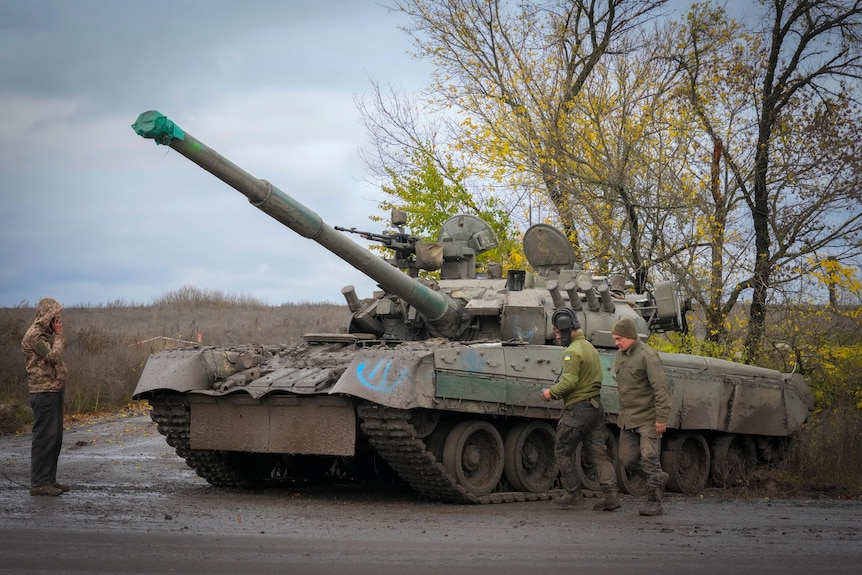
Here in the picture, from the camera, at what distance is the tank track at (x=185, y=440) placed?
11977 mm

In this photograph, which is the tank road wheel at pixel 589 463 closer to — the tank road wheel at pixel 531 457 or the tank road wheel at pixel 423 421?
the tank road wheel at pixel 531 457

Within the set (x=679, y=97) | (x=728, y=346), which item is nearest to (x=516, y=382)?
(x=728, y=346)

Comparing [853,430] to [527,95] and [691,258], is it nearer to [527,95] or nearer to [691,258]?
[691,258]

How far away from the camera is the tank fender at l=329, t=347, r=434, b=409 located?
33.9ft

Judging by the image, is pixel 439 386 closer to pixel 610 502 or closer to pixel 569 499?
pixel 569 499

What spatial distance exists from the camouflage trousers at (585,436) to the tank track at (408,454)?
3.66ft

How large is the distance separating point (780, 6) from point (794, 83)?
54.7 inches

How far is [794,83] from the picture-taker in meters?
18.6

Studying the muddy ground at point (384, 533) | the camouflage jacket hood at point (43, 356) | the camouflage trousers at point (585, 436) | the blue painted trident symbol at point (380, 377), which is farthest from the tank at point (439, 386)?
the camouflage jacket hood at point (43, 356)

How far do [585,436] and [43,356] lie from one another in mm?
5452

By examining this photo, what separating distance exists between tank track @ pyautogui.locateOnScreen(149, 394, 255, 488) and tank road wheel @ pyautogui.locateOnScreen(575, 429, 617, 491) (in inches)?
154

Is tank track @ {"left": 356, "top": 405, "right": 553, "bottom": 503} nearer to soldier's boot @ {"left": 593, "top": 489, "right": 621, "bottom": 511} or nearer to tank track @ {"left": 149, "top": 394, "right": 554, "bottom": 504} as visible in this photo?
tank track @ {"left": 149, "top": 394, "right": 554, "bottom": 504}

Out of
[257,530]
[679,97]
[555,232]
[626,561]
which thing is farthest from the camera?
[679,97]

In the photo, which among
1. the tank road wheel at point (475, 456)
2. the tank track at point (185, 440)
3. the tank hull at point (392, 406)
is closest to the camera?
the tank hull at point (392, 406)
